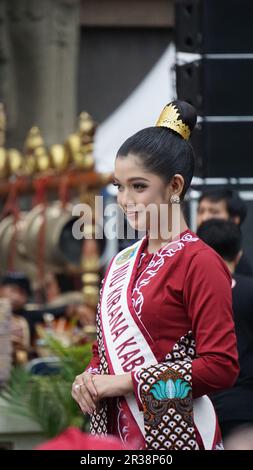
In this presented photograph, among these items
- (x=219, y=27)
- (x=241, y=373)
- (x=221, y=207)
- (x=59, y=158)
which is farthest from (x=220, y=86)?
(x=59, y=158)

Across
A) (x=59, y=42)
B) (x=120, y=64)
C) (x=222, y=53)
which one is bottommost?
(x=222, y=53)

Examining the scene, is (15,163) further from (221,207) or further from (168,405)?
(168,405)

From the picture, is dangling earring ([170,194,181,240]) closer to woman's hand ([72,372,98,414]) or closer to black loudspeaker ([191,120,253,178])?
woman's hand ([72,372,98,414])

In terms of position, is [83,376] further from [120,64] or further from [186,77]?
[120,64]

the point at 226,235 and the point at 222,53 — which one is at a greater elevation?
the point at 222,53

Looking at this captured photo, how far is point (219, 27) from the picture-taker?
21.2ft

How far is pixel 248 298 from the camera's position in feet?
14.8

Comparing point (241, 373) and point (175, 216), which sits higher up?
point (175, 216)

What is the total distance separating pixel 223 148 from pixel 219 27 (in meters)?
0.52

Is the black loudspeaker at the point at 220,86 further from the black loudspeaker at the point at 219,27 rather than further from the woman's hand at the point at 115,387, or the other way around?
the woman's hand at the point at 115,387

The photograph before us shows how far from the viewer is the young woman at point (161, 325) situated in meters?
3.13

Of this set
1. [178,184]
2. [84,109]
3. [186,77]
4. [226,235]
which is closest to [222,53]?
[186,77]

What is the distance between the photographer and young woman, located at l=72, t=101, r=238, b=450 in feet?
10.3

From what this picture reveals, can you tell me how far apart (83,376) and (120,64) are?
52.7 feet
